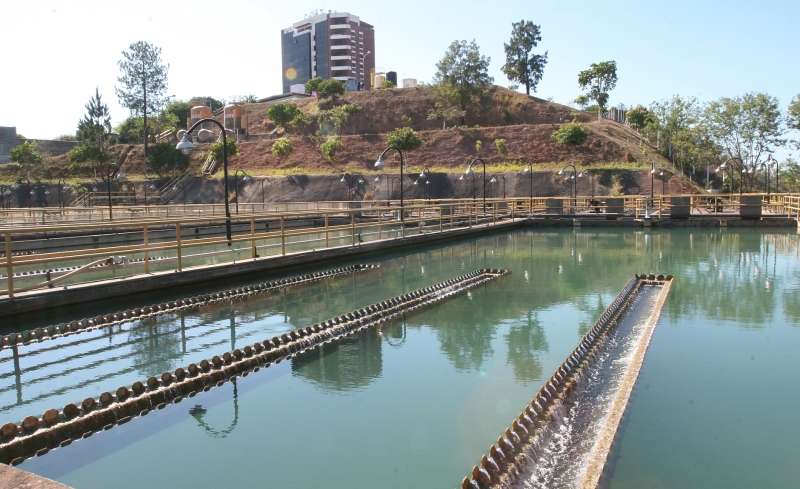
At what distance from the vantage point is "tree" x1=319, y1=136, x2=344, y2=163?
199 ft

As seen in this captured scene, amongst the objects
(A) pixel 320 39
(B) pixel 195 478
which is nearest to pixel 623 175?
(B) pixel 195 478

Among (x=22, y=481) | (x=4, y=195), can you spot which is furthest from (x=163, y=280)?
(x=4, y=195)

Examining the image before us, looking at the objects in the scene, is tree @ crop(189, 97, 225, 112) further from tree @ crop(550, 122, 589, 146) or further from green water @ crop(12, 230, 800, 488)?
green water @ crop(12, 230, 800, 488)

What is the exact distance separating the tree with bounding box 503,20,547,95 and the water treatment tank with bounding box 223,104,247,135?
1313 inches

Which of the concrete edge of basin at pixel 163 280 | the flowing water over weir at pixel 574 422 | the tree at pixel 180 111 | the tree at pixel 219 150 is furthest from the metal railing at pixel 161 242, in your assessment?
the tree at pixel 180 111

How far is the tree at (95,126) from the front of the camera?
210 ft

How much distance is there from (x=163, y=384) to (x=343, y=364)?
2.17 metres

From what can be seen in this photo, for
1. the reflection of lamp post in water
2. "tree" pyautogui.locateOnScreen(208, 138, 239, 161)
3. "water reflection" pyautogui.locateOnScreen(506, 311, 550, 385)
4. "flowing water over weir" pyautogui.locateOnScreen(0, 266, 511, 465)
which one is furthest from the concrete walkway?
"tree" pyautogui.locateOnScreen(208, 138, 239, 161)

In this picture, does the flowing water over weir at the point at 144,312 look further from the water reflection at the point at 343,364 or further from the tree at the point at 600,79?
the tree at the point at 600,79

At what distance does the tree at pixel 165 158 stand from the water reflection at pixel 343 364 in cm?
5887

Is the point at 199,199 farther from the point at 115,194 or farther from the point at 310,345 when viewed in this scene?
the point at 310,345

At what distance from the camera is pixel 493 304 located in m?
11.7

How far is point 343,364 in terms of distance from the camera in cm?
783

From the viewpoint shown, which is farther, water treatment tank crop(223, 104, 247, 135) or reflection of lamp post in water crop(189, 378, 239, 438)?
water treatment tank crop(223, 104, 247, 135)
